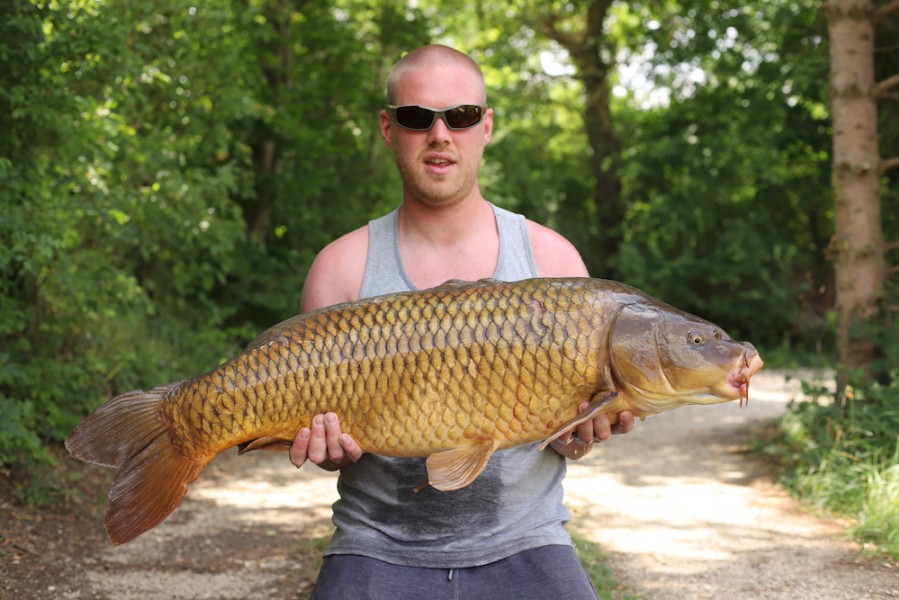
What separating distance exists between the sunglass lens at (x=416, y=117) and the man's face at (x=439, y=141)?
17 mm

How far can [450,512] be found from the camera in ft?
9.68

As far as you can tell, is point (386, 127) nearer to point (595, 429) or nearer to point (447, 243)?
point (447, 243)

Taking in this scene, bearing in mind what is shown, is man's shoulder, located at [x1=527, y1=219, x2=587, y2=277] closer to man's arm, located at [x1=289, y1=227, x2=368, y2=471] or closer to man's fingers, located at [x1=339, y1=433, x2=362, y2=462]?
man's arm, located at [x1=289, y1=227, x2=368, y2=471]

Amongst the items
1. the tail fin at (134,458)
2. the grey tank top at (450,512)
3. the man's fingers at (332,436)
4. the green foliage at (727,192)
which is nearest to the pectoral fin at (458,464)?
the man's fingers at (332,436)

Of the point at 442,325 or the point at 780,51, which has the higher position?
the point at 780,51

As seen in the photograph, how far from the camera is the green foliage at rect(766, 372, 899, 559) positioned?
Result: 17.2 feet

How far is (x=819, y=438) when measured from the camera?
651cm

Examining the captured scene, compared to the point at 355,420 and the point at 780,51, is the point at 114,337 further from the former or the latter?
the point at 780,51

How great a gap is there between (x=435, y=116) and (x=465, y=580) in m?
1.36

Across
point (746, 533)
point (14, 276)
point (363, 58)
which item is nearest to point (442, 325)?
point (746, 533)

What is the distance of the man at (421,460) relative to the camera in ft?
9.40

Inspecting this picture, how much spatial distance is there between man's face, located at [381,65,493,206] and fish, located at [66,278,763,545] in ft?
1.93

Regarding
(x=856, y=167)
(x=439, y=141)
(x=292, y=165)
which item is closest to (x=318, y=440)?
(x=439, y=141)

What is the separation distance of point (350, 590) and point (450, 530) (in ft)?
1.10
